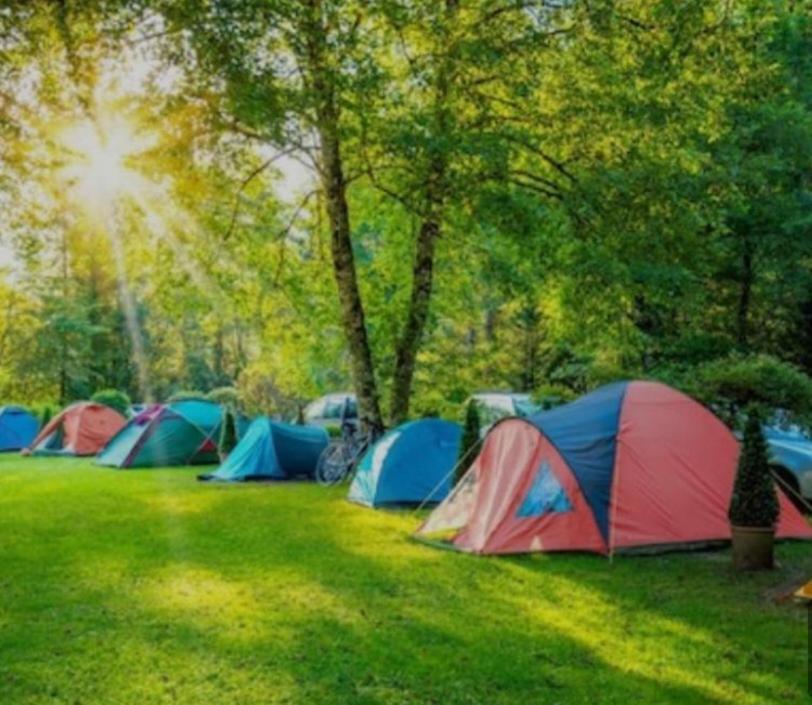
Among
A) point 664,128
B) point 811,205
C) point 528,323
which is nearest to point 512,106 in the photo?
point 664,128

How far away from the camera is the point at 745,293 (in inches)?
553

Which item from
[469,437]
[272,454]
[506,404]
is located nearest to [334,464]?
[272,454]

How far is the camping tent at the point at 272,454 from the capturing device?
1429 centimetres

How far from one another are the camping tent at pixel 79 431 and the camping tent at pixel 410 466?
11431mm

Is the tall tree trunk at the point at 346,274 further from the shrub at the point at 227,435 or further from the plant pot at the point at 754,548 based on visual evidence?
the plant pot at the point at 754,548

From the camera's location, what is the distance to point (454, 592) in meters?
6.35

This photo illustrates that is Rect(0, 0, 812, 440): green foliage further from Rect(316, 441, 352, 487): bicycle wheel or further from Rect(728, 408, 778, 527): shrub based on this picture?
Rect(728, 408, 778, 527): shrub

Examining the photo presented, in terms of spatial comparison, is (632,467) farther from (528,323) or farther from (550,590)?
(528,323)

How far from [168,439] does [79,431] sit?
4379 mm

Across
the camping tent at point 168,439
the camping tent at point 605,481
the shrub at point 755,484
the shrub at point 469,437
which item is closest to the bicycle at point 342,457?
the shrub at point 469,437

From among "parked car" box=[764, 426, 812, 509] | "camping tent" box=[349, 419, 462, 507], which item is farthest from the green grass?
"parked car" box=[764, 426, 812, 509]

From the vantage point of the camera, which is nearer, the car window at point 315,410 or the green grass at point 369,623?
the green grass at point 369,623

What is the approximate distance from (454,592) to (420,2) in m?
6.15

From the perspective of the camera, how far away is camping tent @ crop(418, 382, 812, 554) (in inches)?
302
